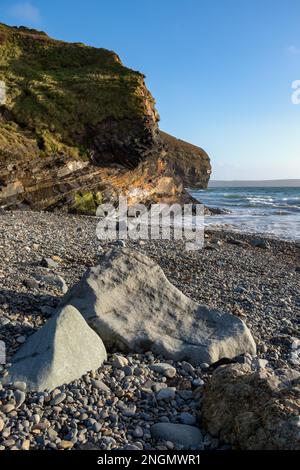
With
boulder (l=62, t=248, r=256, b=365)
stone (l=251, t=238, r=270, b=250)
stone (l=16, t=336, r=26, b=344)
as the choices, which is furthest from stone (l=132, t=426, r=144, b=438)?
stone (l=251, t=238, r=270, b=250)

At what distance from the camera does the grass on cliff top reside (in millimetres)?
23234

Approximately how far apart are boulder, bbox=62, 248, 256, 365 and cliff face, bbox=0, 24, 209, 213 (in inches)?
556

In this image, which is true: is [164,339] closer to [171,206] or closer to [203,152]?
[171,206]

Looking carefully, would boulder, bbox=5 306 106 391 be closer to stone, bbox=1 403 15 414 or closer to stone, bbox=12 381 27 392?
stone, bbox=12 381 27 392

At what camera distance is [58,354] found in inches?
169

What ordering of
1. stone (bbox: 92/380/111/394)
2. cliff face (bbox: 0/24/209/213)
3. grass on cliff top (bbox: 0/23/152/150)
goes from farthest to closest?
grass on cliff top (bbox: 0/23/152/150)
cliff face (bbox: 0/24/209/213)
stone (bbox: 92/380/111/394)

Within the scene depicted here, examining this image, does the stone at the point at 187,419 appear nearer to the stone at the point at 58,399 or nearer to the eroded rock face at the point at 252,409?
the eroded rock face at the point at 252,409

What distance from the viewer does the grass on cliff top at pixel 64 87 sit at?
915 inches

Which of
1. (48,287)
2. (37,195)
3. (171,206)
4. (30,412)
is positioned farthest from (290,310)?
(171,206)

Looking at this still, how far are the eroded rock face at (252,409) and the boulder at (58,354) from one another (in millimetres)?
1393

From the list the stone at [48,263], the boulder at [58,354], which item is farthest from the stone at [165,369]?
the stone at [48,263]

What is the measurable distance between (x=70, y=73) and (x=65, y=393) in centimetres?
2721

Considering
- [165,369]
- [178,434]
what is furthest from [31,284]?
[178,434]

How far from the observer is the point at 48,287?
7.23 meters
